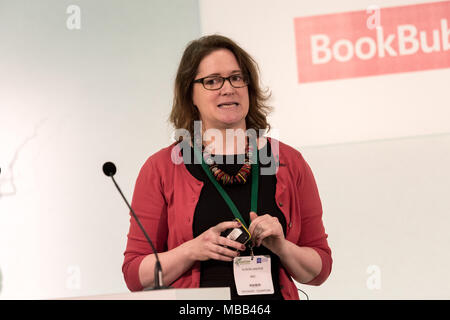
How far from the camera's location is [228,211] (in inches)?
69.1

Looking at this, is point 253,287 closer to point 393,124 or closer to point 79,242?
point 393,124

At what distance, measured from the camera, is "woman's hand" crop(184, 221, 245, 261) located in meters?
1.59

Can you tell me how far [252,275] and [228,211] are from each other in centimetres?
21

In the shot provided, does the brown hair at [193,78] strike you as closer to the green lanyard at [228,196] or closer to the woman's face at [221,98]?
the woman's face at [221,98]

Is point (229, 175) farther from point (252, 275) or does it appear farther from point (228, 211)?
point (252, 275)

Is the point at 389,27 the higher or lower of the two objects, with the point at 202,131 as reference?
higher

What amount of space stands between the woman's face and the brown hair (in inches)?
0.9

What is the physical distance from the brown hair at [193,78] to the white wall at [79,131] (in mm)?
970

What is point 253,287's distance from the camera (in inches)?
65.4

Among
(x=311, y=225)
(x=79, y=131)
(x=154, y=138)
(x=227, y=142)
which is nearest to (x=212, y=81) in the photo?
(x=227, y=142)

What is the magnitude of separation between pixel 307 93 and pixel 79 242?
139 cm

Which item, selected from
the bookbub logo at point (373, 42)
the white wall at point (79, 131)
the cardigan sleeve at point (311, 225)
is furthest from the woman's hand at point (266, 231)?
the white wall at point (79, 131)

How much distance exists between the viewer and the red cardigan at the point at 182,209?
175 centimetres

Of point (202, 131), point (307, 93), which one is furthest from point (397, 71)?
point (202, 131)
